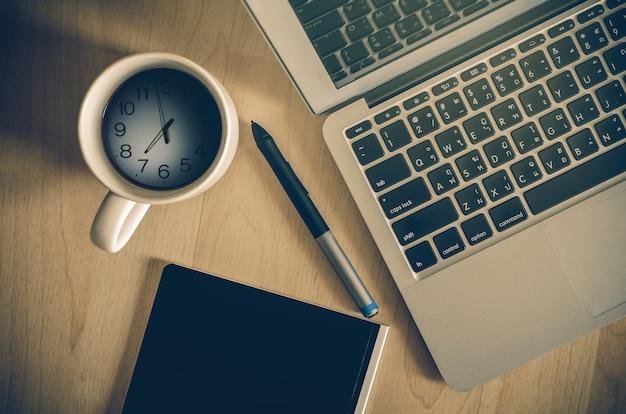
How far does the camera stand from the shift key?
451mm

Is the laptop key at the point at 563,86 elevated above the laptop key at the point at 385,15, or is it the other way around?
the laptop key at the point at 385,15

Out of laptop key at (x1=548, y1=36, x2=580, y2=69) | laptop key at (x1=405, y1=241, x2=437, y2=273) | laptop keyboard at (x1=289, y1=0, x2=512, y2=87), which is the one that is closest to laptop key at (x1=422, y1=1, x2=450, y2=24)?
laptop keyboard at (x1=289, y1=0, x2=512, y2=87)

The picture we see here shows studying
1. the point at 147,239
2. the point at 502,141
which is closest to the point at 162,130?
the point at 147,239

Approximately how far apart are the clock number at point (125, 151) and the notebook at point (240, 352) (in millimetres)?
125

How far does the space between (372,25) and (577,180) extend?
0.83ft

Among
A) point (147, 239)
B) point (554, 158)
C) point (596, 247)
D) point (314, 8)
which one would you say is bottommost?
point (596, 247)

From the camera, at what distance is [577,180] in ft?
1.47

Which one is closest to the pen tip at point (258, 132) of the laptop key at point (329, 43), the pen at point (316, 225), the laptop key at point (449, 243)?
the pen at point (316, 225)

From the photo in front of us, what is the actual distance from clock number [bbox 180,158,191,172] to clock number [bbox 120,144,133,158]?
5cm

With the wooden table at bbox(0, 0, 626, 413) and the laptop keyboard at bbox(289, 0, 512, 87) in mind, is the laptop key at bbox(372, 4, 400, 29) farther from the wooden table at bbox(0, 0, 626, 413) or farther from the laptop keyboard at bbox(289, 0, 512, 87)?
the wooden table at bbox(0, 0, 626, 413)

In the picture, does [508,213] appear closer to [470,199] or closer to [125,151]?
[470,199]

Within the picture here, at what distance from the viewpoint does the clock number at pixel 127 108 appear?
1.44 feet

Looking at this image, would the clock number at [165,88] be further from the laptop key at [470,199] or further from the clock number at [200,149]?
the laptop key at [470,199]

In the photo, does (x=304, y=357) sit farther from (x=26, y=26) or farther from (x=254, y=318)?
(x=26, y=26)
